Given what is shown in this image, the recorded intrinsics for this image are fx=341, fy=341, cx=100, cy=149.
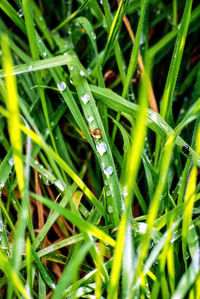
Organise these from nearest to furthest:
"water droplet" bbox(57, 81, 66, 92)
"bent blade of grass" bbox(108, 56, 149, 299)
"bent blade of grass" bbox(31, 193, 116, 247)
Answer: "bent blade of grass" bbox(108, 56, 149, 299)
"bent blade of grass" bbox(31, 193, 116, 247)
"water droplet" bbox(57, 81, 66, 92)

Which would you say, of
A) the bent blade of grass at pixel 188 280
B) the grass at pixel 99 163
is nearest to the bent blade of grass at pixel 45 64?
the grass at pixel 99 163

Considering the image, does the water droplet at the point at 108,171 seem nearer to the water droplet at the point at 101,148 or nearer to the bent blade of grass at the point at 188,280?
the water droplet at the point at 101,148

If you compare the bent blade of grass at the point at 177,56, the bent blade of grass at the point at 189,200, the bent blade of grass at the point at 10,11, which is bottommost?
the bent blade of grass at the point at 189,200

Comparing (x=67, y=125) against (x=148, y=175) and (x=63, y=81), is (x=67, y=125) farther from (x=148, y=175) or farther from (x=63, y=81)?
(x=148, y=175)

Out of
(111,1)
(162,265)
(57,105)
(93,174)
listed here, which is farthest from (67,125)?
(162,265)

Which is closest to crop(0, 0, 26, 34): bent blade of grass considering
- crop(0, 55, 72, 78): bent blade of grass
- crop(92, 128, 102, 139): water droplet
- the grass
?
the grass

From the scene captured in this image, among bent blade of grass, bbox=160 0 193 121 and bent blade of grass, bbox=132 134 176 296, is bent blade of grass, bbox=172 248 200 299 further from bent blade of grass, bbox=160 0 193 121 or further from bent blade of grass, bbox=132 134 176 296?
bent blade of grass, bbox=160 0 193 121

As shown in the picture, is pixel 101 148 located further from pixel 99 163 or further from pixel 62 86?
pixel 62 86

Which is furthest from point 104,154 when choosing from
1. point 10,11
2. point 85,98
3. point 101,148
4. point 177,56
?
point 10,11

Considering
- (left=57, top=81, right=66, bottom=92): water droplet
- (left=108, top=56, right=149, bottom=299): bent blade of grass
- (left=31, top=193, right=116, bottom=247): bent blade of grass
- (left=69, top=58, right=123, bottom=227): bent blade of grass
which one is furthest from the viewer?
(left=57, top=81, right=66, bottom=92): water droplet
